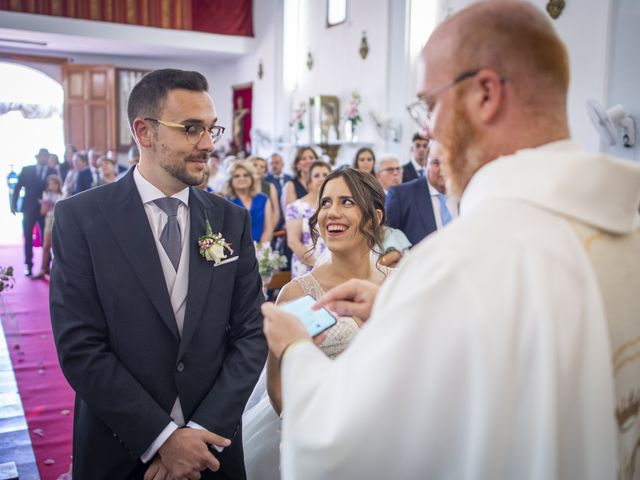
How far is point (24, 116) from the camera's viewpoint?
18578 millimetres

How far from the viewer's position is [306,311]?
1563 millimetres

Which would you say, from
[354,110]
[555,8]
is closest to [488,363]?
[555,8]

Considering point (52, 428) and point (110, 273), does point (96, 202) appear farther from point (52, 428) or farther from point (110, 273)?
point (52, 428)

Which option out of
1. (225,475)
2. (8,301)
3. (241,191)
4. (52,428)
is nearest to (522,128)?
(225,475)

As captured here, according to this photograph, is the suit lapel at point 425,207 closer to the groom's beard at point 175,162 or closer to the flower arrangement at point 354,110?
the groom's beard at point 175,162

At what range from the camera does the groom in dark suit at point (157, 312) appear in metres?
2.16

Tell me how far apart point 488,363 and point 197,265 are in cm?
144

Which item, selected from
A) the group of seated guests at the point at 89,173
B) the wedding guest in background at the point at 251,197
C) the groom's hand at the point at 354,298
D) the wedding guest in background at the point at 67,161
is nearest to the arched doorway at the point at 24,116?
the wedding guest in background at the point at 67,161

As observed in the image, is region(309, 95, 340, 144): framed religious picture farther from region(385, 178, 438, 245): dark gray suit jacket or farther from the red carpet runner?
region(385, 178, 438, 245): dark gray suit jacket

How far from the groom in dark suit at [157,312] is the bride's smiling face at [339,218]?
73 centimetres

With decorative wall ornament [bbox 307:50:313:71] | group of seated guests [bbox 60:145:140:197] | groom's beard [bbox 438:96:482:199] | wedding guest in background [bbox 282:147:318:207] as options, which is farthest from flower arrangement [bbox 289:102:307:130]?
groom's beard [bbox 438:96:482:199]

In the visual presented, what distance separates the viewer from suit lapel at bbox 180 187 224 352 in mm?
2242

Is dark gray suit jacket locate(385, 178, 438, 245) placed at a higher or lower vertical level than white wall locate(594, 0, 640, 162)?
lower

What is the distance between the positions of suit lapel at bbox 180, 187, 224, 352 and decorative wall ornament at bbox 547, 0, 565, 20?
654cm
